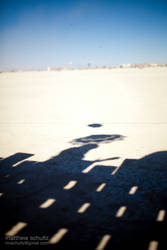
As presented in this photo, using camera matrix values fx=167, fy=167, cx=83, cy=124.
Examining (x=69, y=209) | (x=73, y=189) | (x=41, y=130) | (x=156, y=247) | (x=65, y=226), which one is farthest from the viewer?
(x=41, y=130)

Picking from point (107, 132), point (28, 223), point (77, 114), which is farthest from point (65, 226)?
point (77, 114)

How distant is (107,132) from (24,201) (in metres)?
4.61

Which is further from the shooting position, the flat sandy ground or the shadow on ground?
the flat sandy ground

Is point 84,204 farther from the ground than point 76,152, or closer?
closer

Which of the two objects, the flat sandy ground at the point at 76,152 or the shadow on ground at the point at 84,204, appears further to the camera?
→ the flat sandy ground at the point at 76,152

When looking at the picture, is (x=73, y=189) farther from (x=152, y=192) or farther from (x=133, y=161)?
(x=133, y=161)

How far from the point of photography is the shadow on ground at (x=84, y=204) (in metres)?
2.57

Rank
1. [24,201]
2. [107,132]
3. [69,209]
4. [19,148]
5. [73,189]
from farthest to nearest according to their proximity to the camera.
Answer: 1. [107,132]
2. [19,148]
3. [73,189]
4. [24,201]
5. [69,209]

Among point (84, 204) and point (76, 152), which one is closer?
point (84, 204)

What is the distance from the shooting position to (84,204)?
3223mm

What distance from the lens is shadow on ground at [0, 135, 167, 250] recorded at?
8.45 feet

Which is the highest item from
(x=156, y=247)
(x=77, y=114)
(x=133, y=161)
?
(x=77, y=114)

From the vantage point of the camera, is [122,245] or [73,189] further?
[73,189]

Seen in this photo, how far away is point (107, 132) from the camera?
23.7 ft
